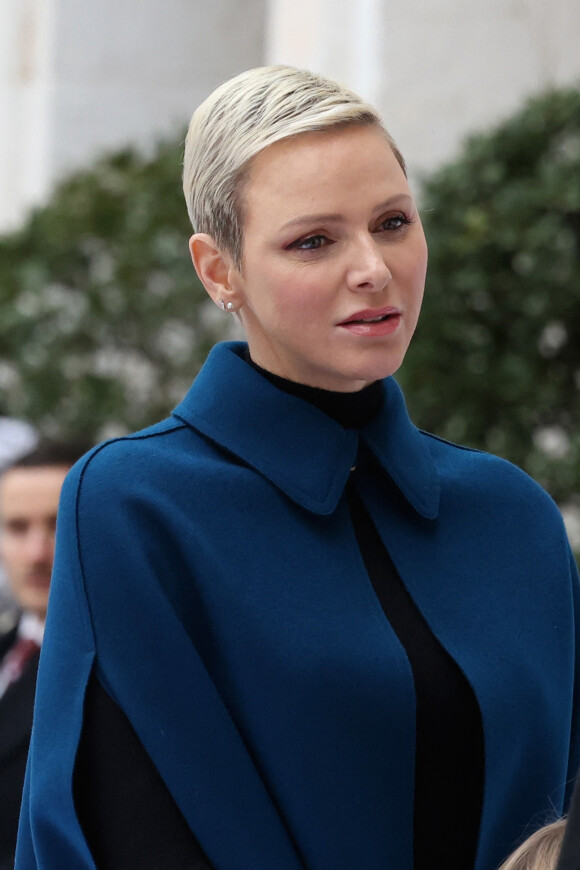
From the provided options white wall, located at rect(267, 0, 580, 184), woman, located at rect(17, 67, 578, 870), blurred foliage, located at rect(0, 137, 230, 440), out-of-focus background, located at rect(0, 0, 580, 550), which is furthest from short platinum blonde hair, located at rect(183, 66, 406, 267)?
blurred foliage, located at rect(0, 137, 230, 440)

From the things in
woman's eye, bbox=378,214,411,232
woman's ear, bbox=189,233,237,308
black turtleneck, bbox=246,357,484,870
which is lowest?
black turtleneck, bbox=246,357,484,870

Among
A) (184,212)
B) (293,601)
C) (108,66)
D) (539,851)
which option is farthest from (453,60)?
(539,851)

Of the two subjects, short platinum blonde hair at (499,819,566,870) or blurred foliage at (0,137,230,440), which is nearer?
short platinum blonde hair at (499,819,566,870)

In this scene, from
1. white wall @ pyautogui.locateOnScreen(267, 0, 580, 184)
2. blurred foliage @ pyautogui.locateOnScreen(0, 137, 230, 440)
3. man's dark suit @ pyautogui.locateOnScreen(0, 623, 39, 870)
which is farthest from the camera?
blurred foliage @ pyautogui.locateOnScreen(0, 137, 230, 440)

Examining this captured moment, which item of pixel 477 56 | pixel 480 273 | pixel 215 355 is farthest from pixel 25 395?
pixel 215 355

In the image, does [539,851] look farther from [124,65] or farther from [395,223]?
[124,65]

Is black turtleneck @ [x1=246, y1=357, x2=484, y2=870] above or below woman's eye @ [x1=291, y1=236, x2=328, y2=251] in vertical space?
below

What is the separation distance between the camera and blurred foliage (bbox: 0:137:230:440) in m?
6.27

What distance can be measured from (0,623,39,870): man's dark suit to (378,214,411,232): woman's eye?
1698 mm

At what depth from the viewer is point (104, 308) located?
6496 millimetres

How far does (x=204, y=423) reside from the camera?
2.03 m

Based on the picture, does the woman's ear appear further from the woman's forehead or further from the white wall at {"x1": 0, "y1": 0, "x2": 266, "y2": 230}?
the white wall at {"x1": 0, "y1": 0, "x2": 266, "y2": 230}

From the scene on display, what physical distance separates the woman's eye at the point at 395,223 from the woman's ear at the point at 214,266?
0.68 ft

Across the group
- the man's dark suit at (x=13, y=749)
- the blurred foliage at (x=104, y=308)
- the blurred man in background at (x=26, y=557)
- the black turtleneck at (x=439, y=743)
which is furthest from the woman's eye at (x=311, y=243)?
the blurred foliage at (x=104, y=308)
